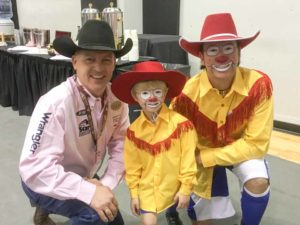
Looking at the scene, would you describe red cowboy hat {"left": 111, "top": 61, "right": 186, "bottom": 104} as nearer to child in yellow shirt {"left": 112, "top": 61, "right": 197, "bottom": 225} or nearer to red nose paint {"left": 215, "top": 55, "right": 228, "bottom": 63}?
child in yellow shirt {"left": 112, "top": 61, "right": 197, "bottom": 225}

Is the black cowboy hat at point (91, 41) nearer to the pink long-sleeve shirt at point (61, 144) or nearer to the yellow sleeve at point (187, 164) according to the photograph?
the pink long-sleeve shirt at point (61, 144)

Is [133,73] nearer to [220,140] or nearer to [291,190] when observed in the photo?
[220,140]

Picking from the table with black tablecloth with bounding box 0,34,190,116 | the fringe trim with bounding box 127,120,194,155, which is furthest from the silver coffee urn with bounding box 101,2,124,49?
the fringe trim with bounding box 127,120,194,155

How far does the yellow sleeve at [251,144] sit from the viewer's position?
129 centimetres

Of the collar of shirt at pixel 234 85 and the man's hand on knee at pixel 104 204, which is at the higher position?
the collar of shirt at pixel 234 85

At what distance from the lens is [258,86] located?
4.25 ft

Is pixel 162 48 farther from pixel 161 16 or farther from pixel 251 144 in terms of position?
pixel 251 144

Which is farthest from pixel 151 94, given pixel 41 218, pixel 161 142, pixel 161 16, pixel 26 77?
pixel 161 16

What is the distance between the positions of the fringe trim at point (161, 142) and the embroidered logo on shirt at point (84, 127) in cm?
A: 18

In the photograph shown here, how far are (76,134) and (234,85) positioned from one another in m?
0.64

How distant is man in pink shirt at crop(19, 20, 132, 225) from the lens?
3.71 feet

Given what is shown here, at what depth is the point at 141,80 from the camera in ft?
3.92

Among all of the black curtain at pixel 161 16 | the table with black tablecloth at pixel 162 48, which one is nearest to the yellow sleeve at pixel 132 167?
the table with black tablecloth at pixel 162 48

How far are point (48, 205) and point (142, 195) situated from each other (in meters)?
0.36
